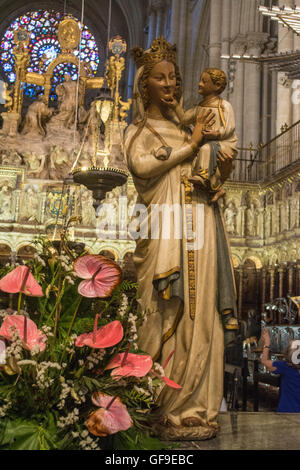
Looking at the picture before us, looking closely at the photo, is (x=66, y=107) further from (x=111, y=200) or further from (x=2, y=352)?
(x=2, y=352)

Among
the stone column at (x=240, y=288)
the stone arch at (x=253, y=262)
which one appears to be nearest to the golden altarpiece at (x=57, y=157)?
the stone column at (x=240, y=288)

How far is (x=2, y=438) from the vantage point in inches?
55.4

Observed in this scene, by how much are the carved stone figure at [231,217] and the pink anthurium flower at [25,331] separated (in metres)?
13.2

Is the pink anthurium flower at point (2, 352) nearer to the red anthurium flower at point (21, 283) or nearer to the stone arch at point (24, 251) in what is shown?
the red anthurium flower at point (21, 283)

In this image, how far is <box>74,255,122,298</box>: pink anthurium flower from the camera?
1.57 meters

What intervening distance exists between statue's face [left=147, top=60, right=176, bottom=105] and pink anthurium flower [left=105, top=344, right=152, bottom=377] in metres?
1.40

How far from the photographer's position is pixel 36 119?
53.4 ft

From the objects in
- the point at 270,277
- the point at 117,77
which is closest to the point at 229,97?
the point at 117,77

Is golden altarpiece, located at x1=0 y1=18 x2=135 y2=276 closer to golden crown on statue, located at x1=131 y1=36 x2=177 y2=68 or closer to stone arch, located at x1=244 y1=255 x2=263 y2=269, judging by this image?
stone arch, located at x1=244 y1=255 x2=263 y2=269

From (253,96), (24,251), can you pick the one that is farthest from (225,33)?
(24,251)

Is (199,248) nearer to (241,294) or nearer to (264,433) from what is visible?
(264,433)

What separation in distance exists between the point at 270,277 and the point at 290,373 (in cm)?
937

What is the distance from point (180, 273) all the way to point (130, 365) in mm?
846

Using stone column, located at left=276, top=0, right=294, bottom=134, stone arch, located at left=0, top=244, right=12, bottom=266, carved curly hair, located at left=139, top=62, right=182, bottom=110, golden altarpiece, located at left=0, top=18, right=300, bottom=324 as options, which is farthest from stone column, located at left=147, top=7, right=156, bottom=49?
carved curly hair, located at left=139, top=62, right=182, bottom=110
